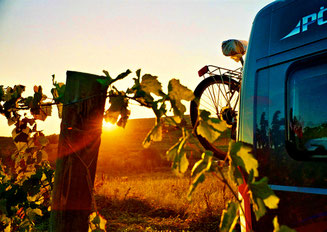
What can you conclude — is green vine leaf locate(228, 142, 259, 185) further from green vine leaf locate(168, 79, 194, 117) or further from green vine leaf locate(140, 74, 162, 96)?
green vine leaf locate(140, 74, 162, 96)

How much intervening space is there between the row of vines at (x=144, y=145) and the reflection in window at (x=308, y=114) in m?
0.37

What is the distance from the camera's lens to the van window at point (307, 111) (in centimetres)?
200

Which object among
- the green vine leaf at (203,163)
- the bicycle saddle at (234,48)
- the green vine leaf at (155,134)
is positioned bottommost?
the green vine leaf at (203,163)

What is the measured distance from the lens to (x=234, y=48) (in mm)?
5609

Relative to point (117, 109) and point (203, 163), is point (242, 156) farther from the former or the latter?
point (117, 109)

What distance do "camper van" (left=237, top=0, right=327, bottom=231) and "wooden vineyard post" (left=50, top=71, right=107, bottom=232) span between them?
3.70 ft

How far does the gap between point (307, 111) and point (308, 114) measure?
0.07 feet

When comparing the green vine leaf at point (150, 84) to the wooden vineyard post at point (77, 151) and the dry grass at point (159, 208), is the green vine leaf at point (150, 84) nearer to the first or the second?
the wooden vineyard post at point (77, 151)

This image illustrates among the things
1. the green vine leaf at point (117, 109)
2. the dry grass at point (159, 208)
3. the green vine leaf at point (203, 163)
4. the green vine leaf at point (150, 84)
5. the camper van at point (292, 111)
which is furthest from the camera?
the dry grass at point (159, 208)

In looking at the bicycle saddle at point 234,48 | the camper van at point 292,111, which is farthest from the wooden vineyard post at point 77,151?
the bicycle saddle at point 234,48

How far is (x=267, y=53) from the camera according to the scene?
237 centimetres

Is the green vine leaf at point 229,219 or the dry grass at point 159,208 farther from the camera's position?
the dry grass at point 159,208

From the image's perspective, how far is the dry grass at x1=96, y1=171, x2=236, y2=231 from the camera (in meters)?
5.50

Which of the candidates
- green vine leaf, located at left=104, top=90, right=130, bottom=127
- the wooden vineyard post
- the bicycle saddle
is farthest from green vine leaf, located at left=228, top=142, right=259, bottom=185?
the bicycle saddle
